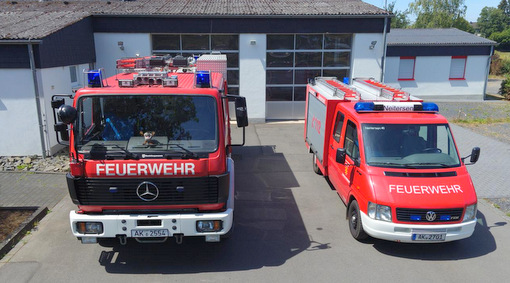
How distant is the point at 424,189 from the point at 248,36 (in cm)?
1167

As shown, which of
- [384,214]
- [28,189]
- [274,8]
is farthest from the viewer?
[274,8]

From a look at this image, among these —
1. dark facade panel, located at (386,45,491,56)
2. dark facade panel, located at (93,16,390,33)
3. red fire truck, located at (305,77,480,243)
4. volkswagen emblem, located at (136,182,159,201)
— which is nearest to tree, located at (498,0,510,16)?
dark facade panel, located at (386,45,491,56)

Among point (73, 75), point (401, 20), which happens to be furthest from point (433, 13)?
point (73, 75)

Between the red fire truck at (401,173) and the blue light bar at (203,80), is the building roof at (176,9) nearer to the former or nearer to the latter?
the red fire truck at (401,173)

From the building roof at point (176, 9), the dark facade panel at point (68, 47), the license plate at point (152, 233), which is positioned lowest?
the license plate at point (152, 233)

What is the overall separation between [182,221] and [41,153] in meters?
8.00

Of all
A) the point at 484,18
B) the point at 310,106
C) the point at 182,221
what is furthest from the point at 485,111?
the point at 484,18

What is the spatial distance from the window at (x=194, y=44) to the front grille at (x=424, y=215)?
12059 millimetres

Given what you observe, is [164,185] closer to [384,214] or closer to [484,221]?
[384,214]

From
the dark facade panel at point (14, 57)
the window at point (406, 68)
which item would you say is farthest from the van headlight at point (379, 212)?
the window at point (406, 68)

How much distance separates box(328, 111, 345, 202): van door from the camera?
7750 mm

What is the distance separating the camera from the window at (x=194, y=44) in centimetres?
1636

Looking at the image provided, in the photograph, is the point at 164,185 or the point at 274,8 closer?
the point at 164,185

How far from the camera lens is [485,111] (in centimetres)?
1986
